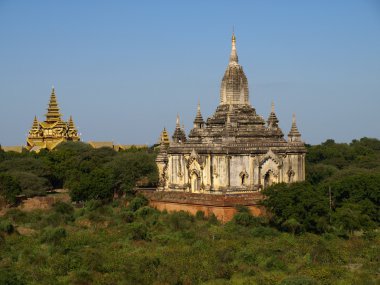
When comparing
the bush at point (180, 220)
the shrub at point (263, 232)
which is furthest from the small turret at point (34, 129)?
the shrub at point (263, 232)

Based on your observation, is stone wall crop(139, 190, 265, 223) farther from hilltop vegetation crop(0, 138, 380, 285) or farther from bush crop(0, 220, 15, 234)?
bush crop(0, 220, 15, 234)

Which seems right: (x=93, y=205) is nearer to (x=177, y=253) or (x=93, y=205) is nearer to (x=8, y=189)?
(x=8, y=189)

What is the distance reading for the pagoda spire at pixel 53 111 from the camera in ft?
284

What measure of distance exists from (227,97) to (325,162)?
94.2 ft

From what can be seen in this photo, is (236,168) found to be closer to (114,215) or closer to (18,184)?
(114,215)

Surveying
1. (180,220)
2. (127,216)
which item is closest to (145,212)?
(127,216)

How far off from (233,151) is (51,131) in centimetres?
4823

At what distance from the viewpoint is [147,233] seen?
113 feet

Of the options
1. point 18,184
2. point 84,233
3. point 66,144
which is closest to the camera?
point 84,233

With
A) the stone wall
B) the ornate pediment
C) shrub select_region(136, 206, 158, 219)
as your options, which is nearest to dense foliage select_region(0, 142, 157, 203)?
shrub select_region(136, 206, 158, 219)

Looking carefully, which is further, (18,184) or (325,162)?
(325,162)

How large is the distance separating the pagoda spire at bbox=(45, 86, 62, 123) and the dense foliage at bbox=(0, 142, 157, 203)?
72.1 ft

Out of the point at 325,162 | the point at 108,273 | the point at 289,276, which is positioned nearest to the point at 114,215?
the point at 108,273

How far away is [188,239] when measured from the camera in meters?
33.2
